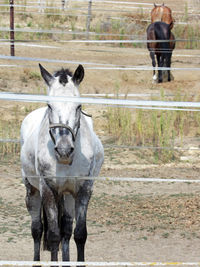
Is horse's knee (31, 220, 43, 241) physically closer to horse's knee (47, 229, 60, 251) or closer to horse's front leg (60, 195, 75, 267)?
horse's front leg (60, 195, 75, 267)

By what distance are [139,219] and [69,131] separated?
2.68 meters

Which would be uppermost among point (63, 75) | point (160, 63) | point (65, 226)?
point (160, 63)

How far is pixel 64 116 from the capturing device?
423 centimetres

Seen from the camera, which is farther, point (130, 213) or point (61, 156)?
point (130, 213)

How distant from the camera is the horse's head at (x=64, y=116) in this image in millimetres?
4094

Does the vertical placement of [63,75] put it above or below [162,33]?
below

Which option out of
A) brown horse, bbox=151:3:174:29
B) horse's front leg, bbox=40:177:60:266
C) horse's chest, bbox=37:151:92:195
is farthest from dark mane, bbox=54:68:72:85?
brown horse, bbox=151:3:174:29

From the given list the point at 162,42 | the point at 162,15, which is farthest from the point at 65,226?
the point at 162,15

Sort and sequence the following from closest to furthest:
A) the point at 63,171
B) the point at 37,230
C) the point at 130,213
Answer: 1. the point at 63,171
2. the point at 37,230
3. the point at 130,213

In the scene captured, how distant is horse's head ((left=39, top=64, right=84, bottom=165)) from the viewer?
4.09m

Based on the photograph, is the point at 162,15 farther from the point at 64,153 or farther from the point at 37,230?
the point at 64,153

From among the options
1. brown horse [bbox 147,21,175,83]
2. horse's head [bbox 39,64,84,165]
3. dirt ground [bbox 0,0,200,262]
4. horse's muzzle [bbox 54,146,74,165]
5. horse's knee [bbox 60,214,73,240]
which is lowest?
dirt ground [bbox 0,0,200,262]

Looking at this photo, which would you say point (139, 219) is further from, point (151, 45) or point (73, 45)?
point (73, 45)

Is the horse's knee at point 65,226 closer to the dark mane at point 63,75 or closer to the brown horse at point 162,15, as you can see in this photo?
the dark mane at point 63,75
